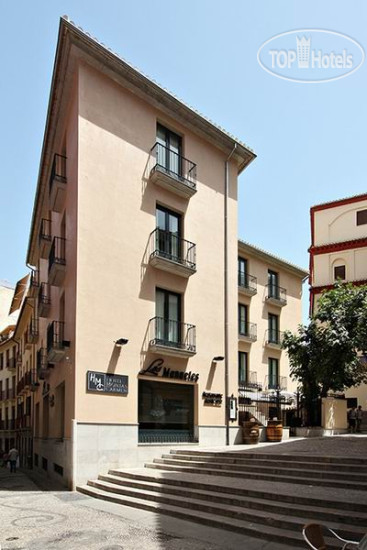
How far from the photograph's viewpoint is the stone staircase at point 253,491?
8.64 m

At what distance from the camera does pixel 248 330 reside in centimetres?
2989

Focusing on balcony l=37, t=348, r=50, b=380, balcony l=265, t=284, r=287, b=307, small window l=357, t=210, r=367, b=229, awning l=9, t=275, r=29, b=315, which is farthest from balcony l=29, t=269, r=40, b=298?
small window l=357, t=210, r=367, b=229

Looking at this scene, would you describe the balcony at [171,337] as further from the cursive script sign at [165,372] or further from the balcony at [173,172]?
the balcony at [173,172]

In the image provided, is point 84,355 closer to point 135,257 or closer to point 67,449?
point 67,449

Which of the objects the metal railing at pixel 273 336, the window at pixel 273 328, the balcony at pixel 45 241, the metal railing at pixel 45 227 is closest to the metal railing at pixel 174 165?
the balcony at pixel 45 241

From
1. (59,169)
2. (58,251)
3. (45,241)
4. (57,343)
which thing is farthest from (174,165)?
(57,343)

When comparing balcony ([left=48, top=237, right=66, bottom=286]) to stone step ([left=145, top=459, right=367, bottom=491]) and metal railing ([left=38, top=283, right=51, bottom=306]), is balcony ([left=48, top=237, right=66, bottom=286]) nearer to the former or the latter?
metal railing ([left=38, top=283, right=51, bottom=306])

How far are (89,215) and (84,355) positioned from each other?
4.12 metres

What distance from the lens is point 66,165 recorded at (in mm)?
17391

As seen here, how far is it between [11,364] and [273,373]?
74.7ft

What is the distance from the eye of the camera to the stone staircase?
8.64m

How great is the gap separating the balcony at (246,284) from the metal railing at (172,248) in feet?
36.1

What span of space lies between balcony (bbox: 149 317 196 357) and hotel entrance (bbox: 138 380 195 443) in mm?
1124

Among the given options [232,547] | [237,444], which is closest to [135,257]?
[237,444]
